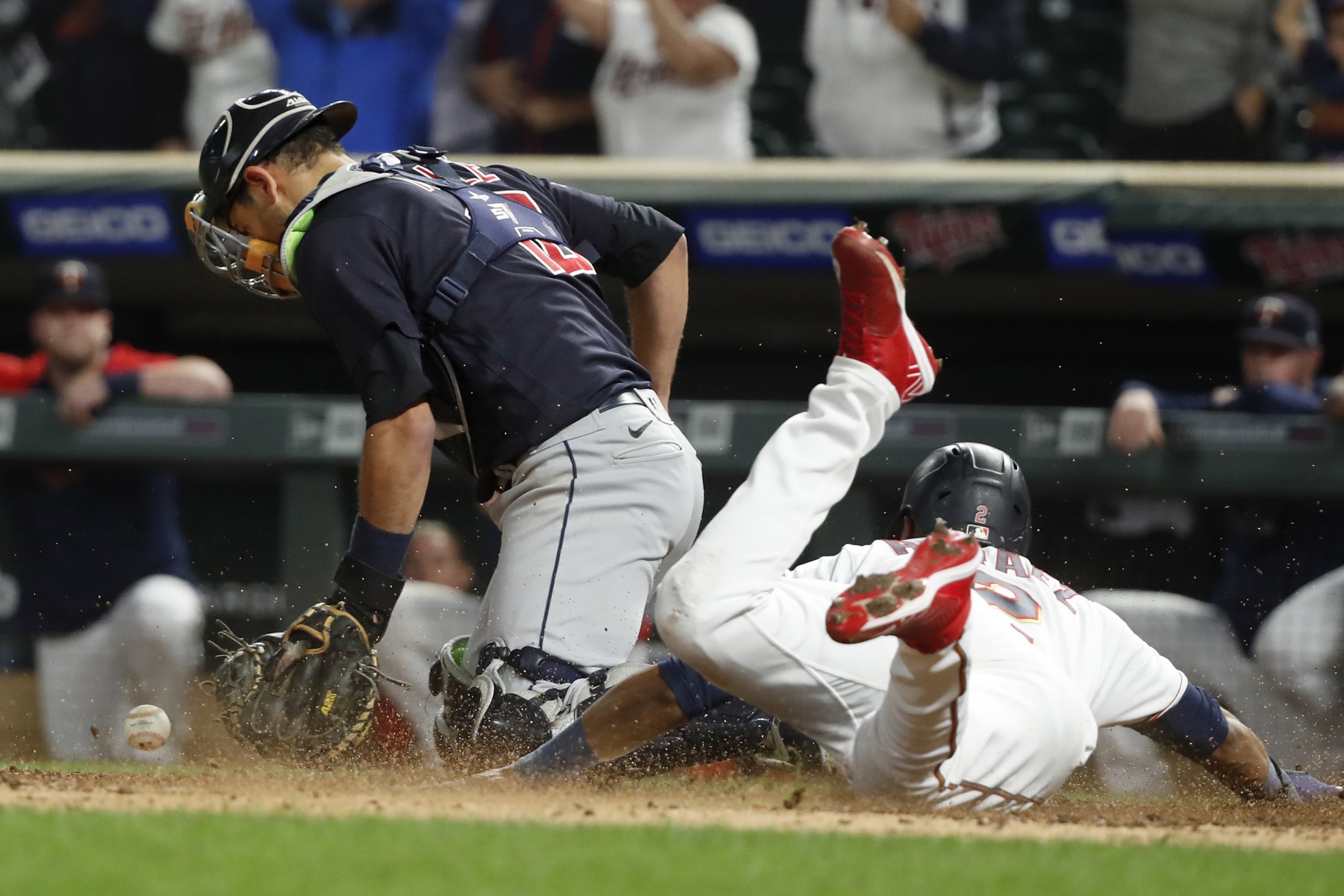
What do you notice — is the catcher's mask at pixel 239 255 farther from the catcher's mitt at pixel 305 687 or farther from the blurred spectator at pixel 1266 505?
the blurred spectator at pixel 1266 505

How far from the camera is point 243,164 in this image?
347cm

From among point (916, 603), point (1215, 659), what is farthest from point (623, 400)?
point (1215, 659)

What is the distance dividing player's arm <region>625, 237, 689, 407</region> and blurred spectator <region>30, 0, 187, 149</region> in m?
3.89

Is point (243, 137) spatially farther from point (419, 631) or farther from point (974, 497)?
point (419, 631)

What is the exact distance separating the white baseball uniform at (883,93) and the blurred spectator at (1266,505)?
1.43m

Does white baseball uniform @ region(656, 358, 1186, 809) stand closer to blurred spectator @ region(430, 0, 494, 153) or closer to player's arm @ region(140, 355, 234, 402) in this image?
player's arm @ region(140, 355, 234, 402)

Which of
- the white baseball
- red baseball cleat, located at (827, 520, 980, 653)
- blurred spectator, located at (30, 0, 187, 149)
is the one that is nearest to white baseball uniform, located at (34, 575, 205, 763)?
the white baseball

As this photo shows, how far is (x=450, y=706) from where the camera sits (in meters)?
3.58

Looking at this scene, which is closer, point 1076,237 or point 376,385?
point 376,385

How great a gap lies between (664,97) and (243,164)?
3446mm

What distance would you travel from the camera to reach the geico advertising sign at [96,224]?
22.6ft

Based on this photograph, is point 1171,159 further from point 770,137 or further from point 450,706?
point 450,706

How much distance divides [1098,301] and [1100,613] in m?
3.72

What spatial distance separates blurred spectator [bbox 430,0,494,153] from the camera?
693cm
